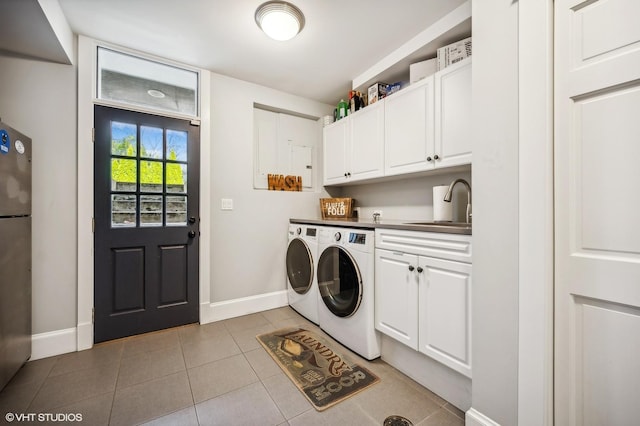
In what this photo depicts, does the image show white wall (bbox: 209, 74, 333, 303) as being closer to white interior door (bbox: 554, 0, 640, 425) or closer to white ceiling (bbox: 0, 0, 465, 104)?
white ceiling (bbox: 0, 0, 465, 104)

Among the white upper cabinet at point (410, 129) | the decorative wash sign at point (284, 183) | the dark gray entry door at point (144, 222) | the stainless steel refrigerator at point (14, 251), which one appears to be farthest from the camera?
the decorative wash sign at point (284, 183)

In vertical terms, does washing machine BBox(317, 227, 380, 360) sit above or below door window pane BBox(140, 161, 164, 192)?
below

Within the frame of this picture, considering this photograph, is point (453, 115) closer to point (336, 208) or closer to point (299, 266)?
point (336, 208)

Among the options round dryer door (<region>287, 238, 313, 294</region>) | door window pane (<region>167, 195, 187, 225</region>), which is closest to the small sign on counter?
round dryer door (<region>287, 238, 313, 294</region>)

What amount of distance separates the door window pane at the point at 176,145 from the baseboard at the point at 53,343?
1559 mm

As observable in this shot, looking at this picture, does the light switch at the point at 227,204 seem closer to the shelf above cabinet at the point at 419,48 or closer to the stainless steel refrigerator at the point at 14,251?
the stainless steel refrigerator at the point at 14,251

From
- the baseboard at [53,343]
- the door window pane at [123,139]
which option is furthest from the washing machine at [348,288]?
the baseboard at [53,343]

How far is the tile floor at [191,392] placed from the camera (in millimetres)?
1314

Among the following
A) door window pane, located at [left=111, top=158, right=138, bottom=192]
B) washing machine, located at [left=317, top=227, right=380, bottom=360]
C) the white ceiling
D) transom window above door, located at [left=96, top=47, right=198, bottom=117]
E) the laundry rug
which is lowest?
the laundry rug

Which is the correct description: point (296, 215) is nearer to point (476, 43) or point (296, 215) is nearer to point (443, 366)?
point (443, 366)

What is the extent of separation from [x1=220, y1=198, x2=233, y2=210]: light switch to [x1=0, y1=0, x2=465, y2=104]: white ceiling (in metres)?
1.25

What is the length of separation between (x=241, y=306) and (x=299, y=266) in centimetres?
72

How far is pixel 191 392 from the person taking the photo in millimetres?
1495

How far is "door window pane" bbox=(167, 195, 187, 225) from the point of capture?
2.32m
